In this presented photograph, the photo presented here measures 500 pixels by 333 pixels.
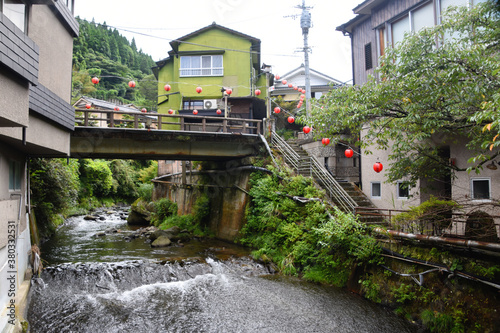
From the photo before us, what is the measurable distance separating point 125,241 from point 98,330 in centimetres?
1137

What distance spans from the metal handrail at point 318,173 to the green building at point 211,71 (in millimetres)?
9635

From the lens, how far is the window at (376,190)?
47.5 ft

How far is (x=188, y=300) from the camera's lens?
9.85m

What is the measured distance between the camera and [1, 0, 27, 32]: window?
672 cm

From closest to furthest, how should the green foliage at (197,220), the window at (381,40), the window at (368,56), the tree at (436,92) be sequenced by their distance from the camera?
the tree at (436,92) < the window at (381,40) < the window at (368,56) < the green foliage at (197,220)

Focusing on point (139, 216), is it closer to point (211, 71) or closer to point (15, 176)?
point (211, 71)

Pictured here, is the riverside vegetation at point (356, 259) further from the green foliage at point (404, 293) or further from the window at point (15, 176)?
the window at point (15, 176)

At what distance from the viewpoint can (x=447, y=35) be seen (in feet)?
37.0

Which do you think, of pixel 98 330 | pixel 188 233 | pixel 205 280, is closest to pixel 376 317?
pixel 205 280

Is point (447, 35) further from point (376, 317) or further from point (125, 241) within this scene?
point (125, 241)

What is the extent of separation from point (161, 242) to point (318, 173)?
8962 mm

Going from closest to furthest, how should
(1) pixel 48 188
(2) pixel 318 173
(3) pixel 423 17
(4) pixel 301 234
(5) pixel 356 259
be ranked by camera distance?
(5) pixel 356 259 < (3) pixel 423 17 < (4) pixel 301 234 < (2) pixel 318 173 < (1) pixel 48 188

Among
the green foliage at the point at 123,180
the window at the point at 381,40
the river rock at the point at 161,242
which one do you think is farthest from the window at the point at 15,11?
the green foliage at the point at 123,180

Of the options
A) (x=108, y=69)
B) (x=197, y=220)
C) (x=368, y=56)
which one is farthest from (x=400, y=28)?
(x=108, y=69)
